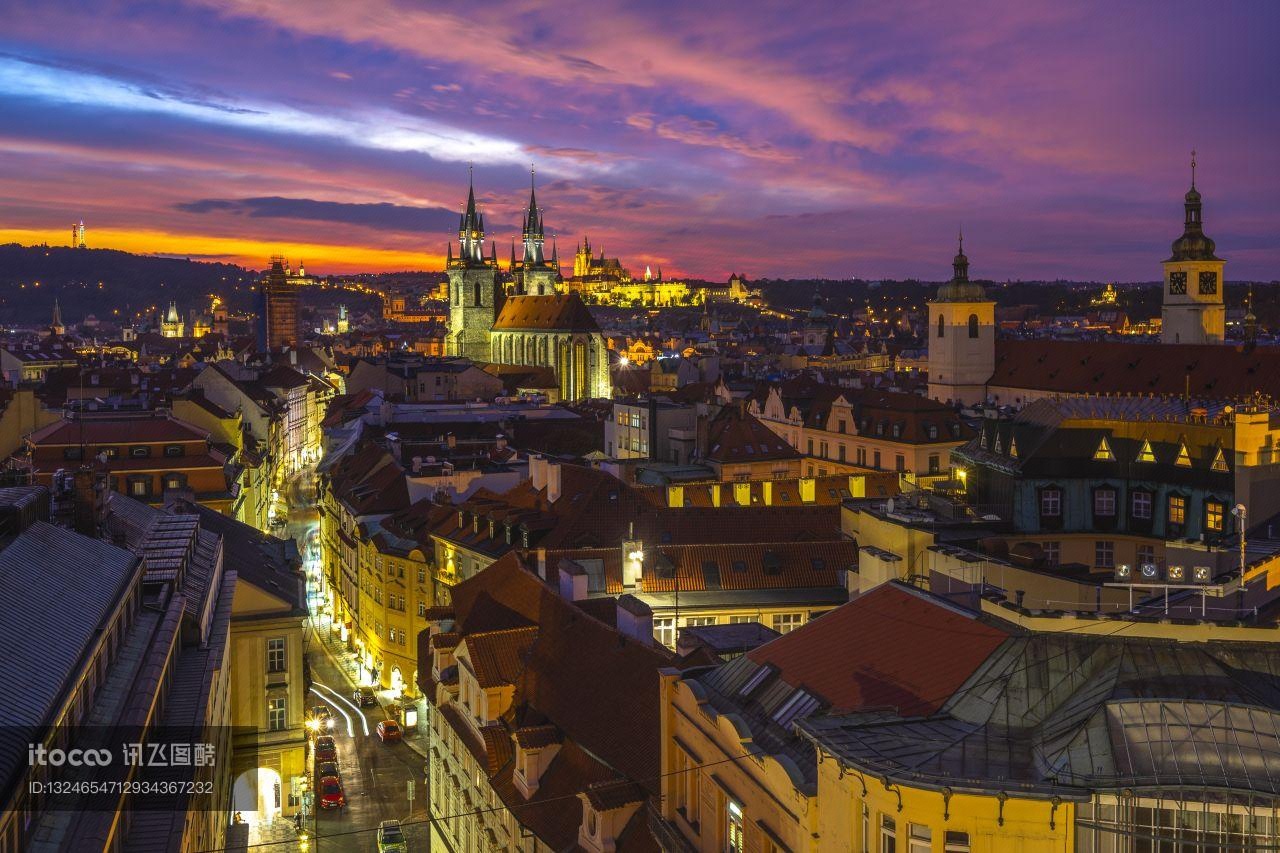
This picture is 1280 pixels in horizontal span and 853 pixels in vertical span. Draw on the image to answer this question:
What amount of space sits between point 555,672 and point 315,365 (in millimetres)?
161434

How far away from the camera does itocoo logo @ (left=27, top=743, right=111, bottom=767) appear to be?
1592 cm

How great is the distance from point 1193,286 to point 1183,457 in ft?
276

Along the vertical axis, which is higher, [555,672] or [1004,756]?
[1004,756]

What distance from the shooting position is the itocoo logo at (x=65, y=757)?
15.9 metres

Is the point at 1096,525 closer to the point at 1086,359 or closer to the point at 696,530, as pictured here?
the point at 696,530

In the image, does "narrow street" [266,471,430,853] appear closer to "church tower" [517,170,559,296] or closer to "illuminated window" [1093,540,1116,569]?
"illuminated window" [1093,540,1116,569]

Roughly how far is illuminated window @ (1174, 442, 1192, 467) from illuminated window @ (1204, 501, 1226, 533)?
1530 mm

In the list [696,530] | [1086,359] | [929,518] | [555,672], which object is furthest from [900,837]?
[1086,359]

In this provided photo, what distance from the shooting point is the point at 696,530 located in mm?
42562

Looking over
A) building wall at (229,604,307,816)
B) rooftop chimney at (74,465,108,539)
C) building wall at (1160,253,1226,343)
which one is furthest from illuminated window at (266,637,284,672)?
building wall at (1160,253,1226,343)

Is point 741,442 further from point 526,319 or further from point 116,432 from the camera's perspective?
point 526,319

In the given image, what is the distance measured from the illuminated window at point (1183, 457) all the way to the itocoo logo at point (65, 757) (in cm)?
2720

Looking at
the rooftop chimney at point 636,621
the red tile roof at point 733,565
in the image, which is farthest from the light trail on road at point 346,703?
the rooftop chimney at point 636,621

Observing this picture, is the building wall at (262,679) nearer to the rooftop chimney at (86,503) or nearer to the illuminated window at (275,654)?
the illuminated window at (275,654)
